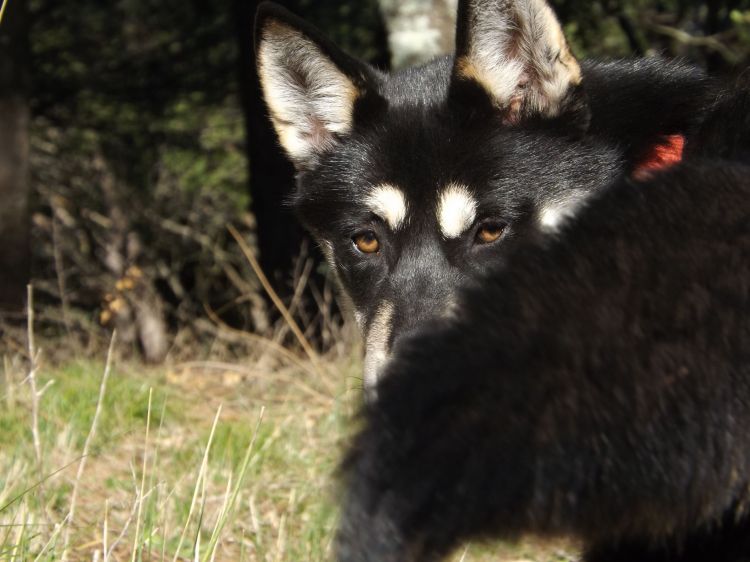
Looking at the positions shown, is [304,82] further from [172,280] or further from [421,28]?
[172,280]

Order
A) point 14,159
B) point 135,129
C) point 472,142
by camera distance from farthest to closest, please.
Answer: point 135,129, point 14,159, point 472,142

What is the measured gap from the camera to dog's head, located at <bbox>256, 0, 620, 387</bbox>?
11.3 feet

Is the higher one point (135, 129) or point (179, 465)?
point (179, 465)

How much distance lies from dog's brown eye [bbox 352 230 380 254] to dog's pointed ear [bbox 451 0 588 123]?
0.62m

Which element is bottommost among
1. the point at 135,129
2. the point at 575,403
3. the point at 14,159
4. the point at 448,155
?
the point at 135,129

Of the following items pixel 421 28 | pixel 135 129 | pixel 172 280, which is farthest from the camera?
pixel 135 129

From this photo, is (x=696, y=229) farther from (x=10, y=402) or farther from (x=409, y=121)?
(x=10, y=402)

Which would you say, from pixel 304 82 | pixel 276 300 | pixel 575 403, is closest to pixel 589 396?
pixel 575 403

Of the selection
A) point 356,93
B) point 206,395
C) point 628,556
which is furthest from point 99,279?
point 628,556

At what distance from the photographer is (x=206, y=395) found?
18.0ft

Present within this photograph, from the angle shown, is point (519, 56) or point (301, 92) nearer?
point (519, 56)

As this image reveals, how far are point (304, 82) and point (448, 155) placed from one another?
2.55 ft

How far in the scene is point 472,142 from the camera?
361 centimetres

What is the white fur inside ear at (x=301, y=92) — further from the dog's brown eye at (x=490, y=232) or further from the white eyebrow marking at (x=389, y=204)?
the dog's brown eye at (x=490, y=232)
